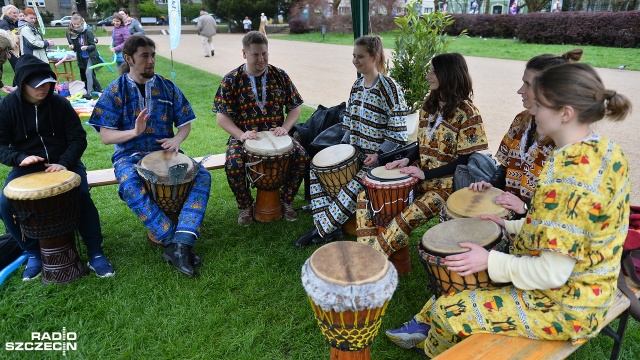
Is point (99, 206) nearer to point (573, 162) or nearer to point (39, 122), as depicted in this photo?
point (39, 122)

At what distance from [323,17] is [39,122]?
2779 centimetres

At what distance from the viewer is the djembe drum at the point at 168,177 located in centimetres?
337

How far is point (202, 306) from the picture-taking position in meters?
3.03

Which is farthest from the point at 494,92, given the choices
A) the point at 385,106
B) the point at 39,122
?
the point at 39,122

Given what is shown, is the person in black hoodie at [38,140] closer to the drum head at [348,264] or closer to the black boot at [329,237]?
the black boot at [329,237]

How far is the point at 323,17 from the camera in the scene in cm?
2911

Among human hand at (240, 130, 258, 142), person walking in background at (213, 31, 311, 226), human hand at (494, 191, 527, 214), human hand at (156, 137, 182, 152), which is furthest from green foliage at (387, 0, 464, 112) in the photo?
human hand at (494, 191, 527, 214)

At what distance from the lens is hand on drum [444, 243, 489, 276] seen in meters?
1.92

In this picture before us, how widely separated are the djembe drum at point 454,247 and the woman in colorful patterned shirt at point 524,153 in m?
0.39

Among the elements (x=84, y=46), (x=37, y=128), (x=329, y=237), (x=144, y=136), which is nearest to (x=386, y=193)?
(x=329, y=237)

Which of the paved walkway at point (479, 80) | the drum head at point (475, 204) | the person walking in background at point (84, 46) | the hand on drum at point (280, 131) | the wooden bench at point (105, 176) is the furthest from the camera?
the person walking in background at point (84, 46)

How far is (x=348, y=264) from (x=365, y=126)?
217cm

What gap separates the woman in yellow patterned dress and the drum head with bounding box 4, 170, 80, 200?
2.53m

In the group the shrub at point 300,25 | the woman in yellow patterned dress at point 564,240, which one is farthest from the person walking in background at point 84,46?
the shrub at point 300,25
